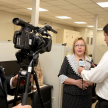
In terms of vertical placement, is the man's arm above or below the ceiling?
below

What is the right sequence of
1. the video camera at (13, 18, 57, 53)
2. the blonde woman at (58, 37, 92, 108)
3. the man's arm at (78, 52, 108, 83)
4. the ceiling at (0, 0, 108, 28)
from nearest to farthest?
the video camera at (13, 18, 57, 53) < the man's arm at (78, 52, 108, 83) < the blonde woman at (58, 37, 92, 108) < the ceiling at (0, 0, 108, 28)

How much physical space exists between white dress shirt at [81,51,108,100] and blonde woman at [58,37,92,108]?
0.69 ft

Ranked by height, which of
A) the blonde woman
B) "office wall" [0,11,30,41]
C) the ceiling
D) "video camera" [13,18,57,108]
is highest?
the ceiling

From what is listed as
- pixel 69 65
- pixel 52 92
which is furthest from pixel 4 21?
pixel 69 65

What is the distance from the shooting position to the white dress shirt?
1291 millimetres

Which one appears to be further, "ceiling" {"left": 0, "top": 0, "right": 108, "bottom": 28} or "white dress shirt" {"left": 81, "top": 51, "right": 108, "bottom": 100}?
"ceiling" {"left": 0, "top": 0, "right": 108, "bottom": 28}

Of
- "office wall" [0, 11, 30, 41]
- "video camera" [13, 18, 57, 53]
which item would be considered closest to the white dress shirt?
"video camera" [13, 18, 57, 53]

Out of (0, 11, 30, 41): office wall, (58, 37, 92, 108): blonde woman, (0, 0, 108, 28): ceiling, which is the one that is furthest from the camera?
(0, 11, 30, 41): office wall

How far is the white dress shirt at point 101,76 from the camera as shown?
1291 mm

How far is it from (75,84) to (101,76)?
0.38 metres

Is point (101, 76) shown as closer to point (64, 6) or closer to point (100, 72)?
point (100, 72)

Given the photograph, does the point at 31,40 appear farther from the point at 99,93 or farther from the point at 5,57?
the point at 5,57

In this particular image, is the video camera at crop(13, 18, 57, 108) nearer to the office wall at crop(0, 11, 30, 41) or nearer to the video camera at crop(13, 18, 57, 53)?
the video camera at crop(13, 18, 57, 53)

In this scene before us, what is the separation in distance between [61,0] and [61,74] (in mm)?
2637
